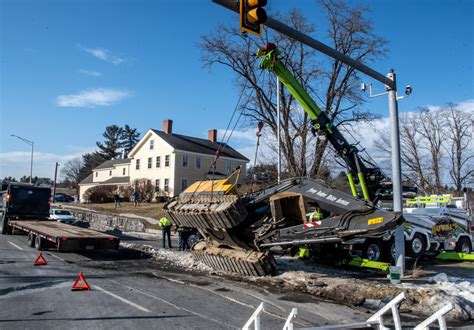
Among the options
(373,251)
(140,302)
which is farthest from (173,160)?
(140,302)

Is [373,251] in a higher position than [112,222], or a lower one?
lower

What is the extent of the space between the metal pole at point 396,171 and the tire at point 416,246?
12.0 feet

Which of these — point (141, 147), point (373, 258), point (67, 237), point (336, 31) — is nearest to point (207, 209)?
point (67, 237)

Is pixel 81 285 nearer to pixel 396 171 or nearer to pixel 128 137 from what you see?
pixel 396 171

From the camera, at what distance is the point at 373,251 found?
611 inches

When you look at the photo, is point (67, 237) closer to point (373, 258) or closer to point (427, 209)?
point (373, 258)

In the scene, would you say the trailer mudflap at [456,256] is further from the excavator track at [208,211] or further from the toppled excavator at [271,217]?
the excavator track at [208,211]

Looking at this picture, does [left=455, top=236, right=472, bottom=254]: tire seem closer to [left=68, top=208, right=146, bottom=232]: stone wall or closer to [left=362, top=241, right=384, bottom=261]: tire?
[left=362, top=241, right=384, bottom=261]: tire

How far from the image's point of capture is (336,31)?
113ft

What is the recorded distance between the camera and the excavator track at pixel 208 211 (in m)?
11.8

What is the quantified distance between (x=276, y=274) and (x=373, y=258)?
4.86 metres

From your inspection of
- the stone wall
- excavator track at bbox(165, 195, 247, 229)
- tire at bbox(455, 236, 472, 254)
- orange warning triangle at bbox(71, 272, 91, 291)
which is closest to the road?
orange warning triangle at bbox(71, 272, 91, 291)

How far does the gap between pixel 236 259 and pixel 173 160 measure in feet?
130

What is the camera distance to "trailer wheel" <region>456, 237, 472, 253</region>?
61.6 ft
